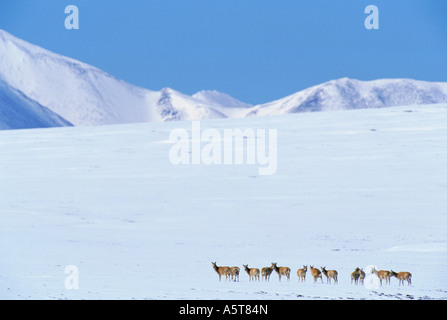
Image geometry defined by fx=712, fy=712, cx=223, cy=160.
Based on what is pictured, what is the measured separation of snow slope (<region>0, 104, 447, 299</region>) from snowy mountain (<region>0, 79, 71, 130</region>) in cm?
7166

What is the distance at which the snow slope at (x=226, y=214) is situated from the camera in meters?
7.05

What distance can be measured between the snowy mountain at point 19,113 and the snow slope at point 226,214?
71663 mm

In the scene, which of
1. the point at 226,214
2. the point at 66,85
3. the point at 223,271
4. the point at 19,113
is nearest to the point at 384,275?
the point at 223,271

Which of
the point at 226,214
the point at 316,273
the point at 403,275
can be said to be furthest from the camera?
the point at 226,214

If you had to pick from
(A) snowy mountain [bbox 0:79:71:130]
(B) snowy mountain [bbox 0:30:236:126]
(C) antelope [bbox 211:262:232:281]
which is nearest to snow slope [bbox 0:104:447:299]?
(C) antelope [bbox 211:262:232:281]

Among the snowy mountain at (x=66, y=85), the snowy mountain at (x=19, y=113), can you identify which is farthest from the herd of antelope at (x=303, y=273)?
the snowy mountain at (x=66, y=85)

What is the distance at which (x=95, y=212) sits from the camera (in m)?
10.6

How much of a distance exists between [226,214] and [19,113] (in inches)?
3522

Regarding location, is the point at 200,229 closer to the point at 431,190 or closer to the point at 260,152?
the point at 431,190

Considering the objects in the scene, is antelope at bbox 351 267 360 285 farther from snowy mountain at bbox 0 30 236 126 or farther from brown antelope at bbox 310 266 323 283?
snowy mountain at bbox 0 30 236 126

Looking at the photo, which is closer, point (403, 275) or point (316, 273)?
point (403, 275)

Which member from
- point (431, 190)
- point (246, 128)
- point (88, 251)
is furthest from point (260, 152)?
point (88, 251)

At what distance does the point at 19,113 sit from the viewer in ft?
312

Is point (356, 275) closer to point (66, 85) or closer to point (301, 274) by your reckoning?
point (301, 274)
